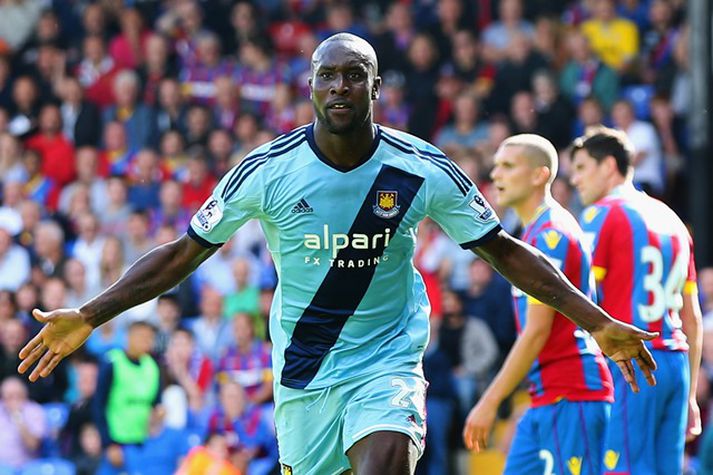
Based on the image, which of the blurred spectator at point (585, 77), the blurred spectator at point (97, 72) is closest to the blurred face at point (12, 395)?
the blurred spectator at point (97, 72)

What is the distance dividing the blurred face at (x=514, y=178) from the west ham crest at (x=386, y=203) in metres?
2.25

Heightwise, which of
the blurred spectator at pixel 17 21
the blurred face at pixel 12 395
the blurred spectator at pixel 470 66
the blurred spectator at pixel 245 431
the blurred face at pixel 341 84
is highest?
the blurred spectator at pixel 17 21

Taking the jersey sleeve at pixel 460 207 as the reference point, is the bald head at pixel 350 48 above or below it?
above

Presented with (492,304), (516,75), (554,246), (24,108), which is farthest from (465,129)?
(554,246)

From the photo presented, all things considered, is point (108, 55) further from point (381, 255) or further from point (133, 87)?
point (381, 255)

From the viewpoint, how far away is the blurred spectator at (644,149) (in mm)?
14219

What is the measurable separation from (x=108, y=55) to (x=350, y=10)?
3187 mm

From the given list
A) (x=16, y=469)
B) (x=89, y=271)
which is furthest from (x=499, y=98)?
(x=16, y=469)

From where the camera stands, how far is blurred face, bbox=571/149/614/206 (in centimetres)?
886

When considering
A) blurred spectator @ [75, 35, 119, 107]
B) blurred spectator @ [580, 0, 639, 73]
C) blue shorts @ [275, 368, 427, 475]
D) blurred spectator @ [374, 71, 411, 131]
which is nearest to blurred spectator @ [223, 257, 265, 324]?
blurred spectator @ [374, 71, 411, 131]

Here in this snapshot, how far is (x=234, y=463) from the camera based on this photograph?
42.0ft

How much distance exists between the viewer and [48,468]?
45.5 feet

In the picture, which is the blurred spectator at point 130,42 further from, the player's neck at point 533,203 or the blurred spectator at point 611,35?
the player's neck at point 533,203

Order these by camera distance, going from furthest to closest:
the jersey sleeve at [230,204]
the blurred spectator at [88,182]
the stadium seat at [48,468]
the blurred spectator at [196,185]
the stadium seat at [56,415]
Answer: the blurred spectator at [88,182]
the blurred spectator at [196,185]
the stadium seat at [56,415]
the stadium seat at [48,468]
the jersey sleeve at [230,204]
